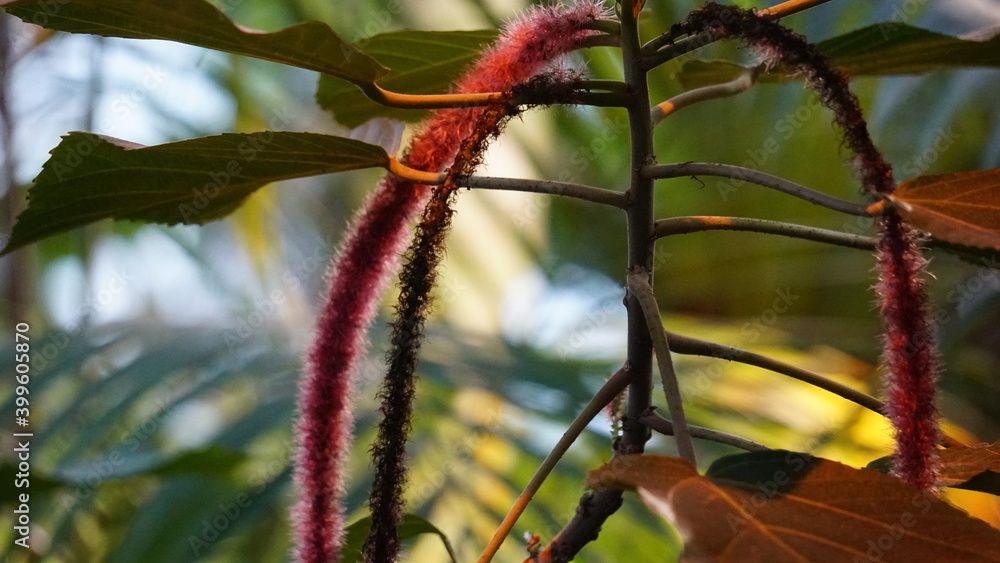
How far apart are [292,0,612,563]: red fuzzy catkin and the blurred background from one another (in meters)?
0.03

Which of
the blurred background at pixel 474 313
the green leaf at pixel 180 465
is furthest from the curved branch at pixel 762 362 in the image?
the green leaf at pixel 180 465

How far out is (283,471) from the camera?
2.35ft

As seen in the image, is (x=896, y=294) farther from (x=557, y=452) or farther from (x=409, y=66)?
(x=409, y=66)

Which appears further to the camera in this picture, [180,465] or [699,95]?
[180,465]

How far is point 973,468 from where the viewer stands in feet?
1.10

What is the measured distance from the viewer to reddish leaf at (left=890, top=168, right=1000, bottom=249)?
0.25 metres

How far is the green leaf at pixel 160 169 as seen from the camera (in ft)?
1.13

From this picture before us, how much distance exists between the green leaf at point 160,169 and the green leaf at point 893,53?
270 mm

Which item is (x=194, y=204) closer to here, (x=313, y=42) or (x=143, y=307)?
(x=313, y=42)

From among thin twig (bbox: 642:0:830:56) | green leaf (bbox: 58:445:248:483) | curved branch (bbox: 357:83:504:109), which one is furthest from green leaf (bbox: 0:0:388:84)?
green leaf (bbox: 58:445:248:483)

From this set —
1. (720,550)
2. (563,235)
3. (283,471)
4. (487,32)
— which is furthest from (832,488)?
(563,235)

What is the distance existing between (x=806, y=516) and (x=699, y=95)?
0.25m

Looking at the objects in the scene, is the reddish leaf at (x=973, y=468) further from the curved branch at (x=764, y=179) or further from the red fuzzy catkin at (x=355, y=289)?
the red fuzzy catkin at (x=355, y=289)

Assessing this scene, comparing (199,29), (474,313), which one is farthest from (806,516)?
(474,313)
